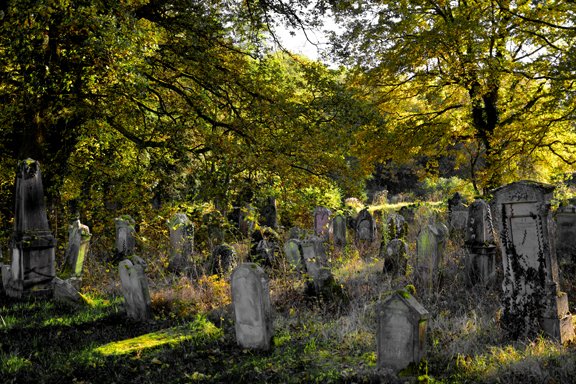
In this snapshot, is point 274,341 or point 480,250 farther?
point 480,250

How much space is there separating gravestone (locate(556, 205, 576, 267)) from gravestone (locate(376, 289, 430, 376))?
568 cm

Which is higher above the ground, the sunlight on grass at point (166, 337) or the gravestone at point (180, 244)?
the gravestone at point (180, 244)

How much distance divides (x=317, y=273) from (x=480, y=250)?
3.10 meters

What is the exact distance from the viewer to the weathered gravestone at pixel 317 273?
21.3 ft

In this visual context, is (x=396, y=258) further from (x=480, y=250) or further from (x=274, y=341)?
(x=274, y=341)

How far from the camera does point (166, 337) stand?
5.12 m

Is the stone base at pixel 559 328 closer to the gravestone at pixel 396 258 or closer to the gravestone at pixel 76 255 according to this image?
the gravestone at pixel 396 258

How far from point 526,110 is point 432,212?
475cm

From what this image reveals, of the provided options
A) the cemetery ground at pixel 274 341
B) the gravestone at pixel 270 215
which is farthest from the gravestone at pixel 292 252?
the gravestone at pixel 270 215

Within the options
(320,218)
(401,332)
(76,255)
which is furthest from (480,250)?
(76,255)

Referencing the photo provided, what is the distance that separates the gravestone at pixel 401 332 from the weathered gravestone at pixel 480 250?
157 inches

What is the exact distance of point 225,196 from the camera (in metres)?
8.00

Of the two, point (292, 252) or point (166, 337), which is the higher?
point (292, 252)

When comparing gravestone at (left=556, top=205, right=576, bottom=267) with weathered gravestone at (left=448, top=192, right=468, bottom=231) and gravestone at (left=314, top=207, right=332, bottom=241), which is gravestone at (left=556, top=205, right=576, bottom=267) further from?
gravestone at (left=314, top=207, right=332, bottom=241)
